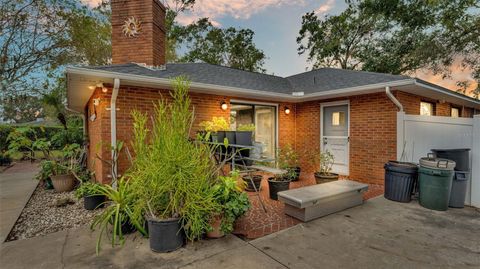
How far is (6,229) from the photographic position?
10.5 ft

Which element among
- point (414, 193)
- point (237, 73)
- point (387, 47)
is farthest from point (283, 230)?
point (387, 47)

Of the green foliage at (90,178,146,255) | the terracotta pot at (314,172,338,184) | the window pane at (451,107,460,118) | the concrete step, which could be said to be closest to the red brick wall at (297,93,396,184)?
the terracotta pot at (314,172,338,184)

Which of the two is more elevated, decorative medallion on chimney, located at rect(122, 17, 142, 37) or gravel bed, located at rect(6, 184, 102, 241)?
decorative medallion on chimney, located at rect(122, 17, 142, 37)

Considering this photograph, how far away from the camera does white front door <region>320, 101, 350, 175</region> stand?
6.34 metres

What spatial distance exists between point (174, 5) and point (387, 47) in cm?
1293

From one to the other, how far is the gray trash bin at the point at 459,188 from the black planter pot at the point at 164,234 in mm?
4805

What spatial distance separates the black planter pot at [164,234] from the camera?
250 centimetres

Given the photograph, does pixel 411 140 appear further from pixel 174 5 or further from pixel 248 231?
pixel 174 5

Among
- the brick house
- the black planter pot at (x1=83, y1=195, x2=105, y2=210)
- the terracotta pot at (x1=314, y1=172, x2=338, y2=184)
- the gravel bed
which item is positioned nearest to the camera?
the gravel bed

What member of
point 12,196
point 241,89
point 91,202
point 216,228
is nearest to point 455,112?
point 241,89

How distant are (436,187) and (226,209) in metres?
3.72

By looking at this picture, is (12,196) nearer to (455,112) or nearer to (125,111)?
(125,111)

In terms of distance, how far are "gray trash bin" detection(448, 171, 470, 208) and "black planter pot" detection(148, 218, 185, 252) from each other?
4.81 meters

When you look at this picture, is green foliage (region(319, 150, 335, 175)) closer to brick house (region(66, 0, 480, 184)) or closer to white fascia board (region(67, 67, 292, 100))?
brick house (region(66, 0, 480, 184))
